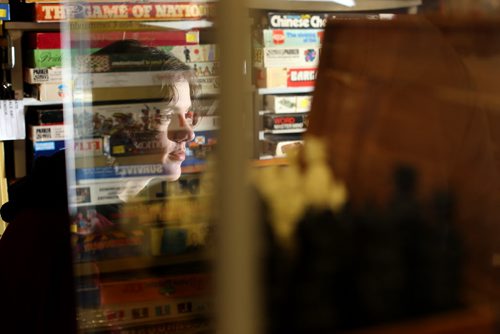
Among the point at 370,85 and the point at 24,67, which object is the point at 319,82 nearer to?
the point at 370,85

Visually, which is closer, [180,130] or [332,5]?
[332,5]

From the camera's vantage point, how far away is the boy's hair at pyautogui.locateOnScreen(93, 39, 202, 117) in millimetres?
514

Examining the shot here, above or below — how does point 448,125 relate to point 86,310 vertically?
above

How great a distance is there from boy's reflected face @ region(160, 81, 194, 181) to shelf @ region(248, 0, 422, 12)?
109 millimetres

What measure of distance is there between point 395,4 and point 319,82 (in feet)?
0.20

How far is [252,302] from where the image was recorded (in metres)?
0.30

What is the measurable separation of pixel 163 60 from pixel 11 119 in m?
2.44

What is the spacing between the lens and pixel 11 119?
284cm

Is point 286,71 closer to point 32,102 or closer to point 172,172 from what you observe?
point 172,172

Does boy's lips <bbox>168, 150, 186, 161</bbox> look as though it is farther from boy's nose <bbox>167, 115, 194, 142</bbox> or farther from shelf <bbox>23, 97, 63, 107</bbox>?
shelf <bbox>23, 97, 63, 107</bbox>

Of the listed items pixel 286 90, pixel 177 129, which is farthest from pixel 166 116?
pixel 286 90

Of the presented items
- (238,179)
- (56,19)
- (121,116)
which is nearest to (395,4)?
(238,179)

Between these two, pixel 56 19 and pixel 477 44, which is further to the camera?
pixel 56 19

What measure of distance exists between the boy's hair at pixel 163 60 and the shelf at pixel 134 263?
0.37ft
